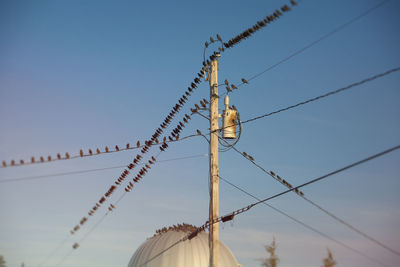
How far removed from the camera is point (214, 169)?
1727cm

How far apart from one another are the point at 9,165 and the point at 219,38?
865 cm

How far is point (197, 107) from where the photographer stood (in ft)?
60.0

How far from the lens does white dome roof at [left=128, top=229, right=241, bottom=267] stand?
23656 mm

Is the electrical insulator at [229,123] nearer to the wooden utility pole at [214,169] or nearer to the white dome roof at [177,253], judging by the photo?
the wooden utility pole at [214,169]

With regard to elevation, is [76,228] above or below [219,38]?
below

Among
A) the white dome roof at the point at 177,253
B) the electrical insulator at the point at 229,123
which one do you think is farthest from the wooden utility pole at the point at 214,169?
the white dome roof at the point at 177,253

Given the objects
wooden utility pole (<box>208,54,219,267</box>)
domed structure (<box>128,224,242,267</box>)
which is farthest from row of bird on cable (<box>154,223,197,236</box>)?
wooden utility pole (<box>208,54,219,267</box>)

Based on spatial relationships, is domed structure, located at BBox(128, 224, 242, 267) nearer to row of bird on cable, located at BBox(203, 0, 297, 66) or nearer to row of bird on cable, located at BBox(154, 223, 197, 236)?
row of bird on cable, located at BBox(154, 223, 197, 236)

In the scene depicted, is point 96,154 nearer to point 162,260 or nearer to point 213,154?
point 213,154

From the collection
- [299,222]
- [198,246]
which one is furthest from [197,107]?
[198,246]

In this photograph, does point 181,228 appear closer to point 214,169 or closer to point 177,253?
point 177,253

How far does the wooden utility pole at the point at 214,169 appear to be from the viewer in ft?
→ 55.2

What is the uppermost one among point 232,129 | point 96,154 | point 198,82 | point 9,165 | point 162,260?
point 198,82

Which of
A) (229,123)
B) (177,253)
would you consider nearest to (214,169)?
(229,123)
